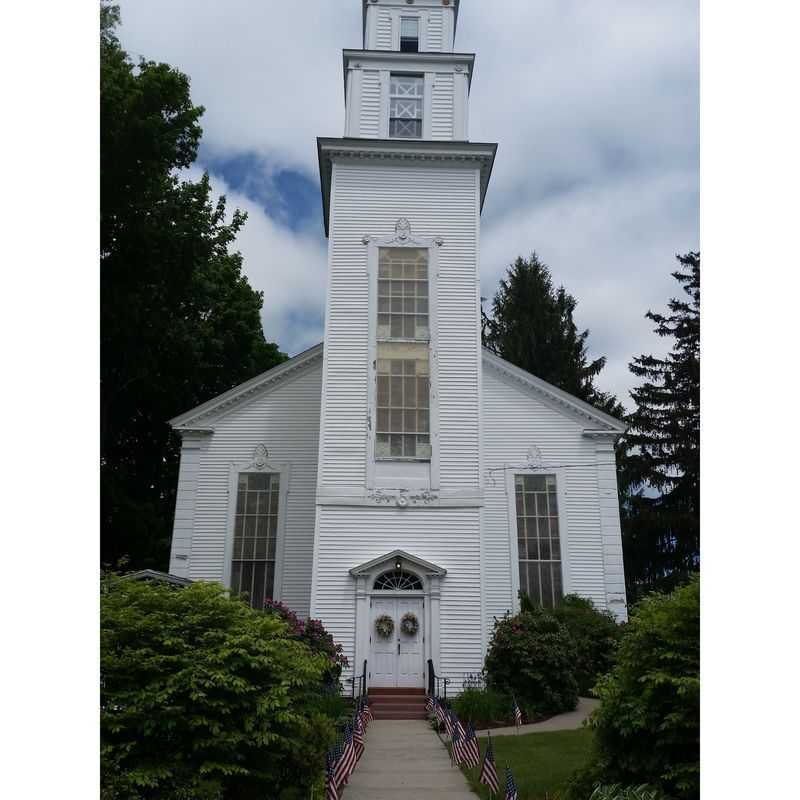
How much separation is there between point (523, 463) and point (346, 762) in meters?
11.8

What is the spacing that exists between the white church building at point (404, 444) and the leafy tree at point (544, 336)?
19263 mm

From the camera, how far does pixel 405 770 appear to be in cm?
984

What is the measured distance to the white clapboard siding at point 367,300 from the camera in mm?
17594

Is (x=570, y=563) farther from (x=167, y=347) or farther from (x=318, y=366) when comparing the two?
(x=167, y=347)

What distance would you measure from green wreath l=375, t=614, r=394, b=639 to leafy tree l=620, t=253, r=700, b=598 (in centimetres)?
1483

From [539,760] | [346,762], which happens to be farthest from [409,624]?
[346,762]

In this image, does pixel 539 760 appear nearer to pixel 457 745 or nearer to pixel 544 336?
pixel 457 745

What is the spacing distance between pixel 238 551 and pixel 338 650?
443 centimetres

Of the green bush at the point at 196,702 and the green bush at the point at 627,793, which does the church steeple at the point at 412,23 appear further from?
the green bush at the point at 627,793

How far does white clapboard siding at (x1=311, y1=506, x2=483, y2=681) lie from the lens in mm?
16422

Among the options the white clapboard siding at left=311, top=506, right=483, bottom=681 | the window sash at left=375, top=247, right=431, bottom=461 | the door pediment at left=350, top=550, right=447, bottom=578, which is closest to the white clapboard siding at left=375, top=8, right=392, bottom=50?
the window sash at left=375, top=247, right=431, bottom=461

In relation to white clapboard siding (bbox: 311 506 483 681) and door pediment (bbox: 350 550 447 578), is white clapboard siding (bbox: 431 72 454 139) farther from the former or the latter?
door pediment (bbox: 350 550 447 578)

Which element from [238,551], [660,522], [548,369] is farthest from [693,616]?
[548,369]

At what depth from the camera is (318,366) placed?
66.2 ft
